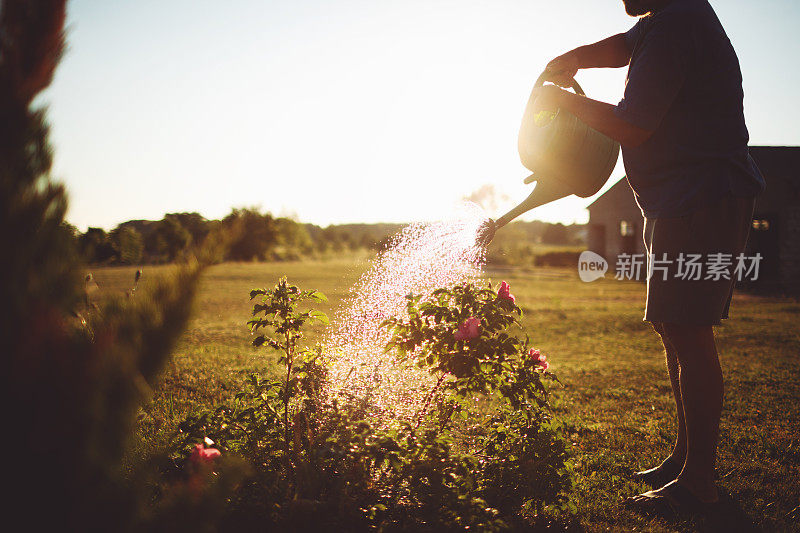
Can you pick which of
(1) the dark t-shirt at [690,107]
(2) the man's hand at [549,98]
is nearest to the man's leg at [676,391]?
(1) the dark t-shirt at [690,107]

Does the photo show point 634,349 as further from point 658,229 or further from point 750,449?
point 658,229

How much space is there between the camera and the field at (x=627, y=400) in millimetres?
2680

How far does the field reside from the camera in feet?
8.79

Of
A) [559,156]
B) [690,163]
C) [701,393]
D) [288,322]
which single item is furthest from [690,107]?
[288,322]

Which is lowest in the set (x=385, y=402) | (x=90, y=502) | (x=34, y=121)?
(x=385, y=402)

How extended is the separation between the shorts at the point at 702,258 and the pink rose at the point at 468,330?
847 millimetres

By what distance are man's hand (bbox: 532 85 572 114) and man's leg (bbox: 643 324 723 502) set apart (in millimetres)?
1160

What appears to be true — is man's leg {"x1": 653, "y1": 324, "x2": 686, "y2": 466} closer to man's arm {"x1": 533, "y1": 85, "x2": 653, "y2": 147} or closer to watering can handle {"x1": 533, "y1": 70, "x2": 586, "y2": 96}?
man's arm {"x1": 533, "y1": 85, "x2": 653, "y2": 147}

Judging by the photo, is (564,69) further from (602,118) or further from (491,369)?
(491,369)

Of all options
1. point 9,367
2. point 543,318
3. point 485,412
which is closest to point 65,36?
point 9,367

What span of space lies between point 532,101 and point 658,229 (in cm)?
85

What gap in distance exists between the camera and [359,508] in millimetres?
2113

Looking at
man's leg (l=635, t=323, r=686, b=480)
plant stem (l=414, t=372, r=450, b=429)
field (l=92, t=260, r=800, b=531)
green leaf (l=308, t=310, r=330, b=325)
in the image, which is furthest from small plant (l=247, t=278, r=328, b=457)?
man's leg (l=635, t=323, r=686, b=480)

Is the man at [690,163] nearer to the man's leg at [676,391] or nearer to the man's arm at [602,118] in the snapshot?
the man's arm at [602,118]
